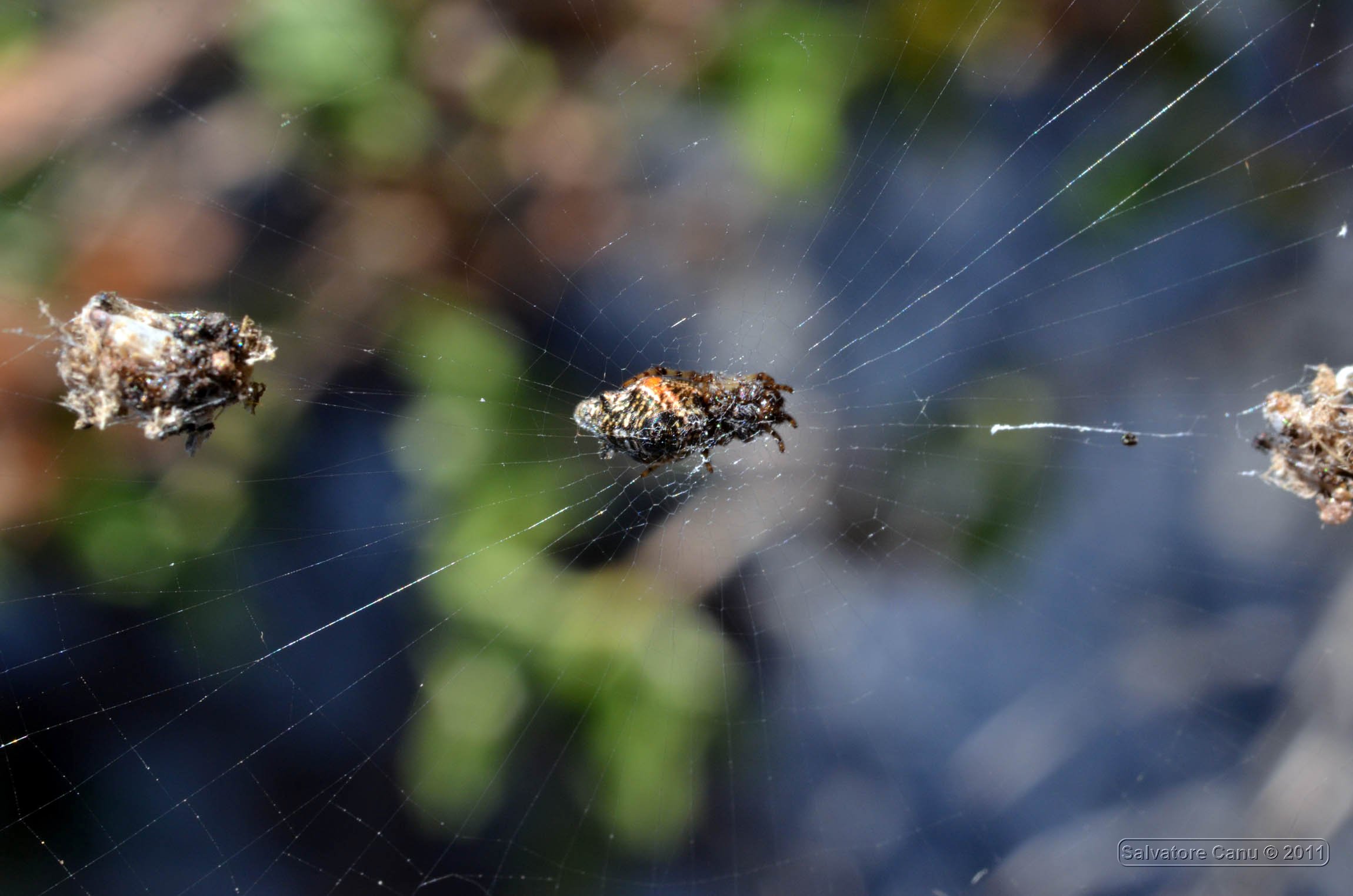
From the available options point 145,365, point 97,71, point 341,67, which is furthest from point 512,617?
point 97,71

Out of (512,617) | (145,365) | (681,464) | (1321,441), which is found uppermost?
(1321,441)

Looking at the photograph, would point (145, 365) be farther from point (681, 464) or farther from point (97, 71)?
point (681, 464)

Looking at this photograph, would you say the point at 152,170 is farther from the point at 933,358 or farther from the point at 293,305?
the point at 933,358

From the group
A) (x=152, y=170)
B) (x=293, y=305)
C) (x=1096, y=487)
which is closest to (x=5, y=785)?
(x=293, y=305)

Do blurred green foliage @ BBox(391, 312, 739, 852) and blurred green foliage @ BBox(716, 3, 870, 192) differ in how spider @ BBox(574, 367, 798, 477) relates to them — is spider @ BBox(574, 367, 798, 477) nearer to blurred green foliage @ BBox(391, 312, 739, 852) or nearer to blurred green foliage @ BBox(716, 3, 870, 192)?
blurred green foliage @ BBox(391, 312, 739, 852)

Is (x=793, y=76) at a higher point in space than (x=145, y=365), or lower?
higher

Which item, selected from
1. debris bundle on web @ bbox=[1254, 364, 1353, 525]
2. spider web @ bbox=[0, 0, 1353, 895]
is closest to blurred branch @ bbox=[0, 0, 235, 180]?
spider web @ bbox=[0, 0, 1353, 895]

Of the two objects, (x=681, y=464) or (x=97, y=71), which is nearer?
(x=97, y=71)

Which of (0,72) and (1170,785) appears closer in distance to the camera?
(0,72)
